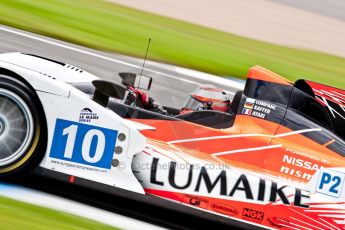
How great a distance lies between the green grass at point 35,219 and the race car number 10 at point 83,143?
1.76 ft

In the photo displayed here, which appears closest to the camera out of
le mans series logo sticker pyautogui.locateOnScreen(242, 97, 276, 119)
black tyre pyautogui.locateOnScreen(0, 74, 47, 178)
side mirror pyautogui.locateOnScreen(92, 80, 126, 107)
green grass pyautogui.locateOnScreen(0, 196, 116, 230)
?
green grass pyautogui.locateOnScreen(0, 196, 116, 230)

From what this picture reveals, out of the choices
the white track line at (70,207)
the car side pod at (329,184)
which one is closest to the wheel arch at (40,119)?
the white track line at (70,207)

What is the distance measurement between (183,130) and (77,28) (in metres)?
5.41

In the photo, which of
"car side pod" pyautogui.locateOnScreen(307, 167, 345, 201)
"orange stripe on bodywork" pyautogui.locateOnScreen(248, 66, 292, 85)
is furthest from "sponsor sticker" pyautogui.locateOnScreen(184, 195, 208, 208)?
"orange stripe on bodywork" pyautogui.locateOnScreen(248, 66, 292, 85)

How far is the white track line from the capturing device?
19.2ft

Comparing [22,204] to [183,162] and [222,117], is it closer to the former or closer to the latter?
[183,162]

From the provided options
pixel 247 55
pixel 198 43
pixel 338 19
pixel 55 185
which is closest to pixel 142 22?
pixel 198 43

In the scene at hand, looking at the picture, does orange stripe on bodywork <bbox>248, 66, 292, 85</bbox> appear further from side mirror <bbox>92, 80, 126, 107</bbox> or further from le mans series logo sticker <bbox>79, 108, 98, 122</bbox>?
le mans series logo sticker <bbox>79, 108, 98, 122</bbox>

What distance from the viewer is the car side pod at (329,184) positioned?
6.08 meters

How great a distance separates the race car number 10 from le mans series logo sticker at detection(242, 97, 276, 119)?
1225 millimetres

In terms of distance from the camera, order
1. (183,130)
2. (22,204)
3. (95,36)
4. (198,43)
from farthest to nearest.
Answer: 1. (198,43)
2. (95,36)
3. (183,130)
4. (22,204)

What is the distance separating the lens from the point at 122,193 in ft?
19.9

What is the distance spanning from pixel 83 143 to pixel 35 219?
2.73ft

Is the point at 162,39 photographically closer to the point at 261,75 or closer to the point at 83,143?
the point at 261,75
